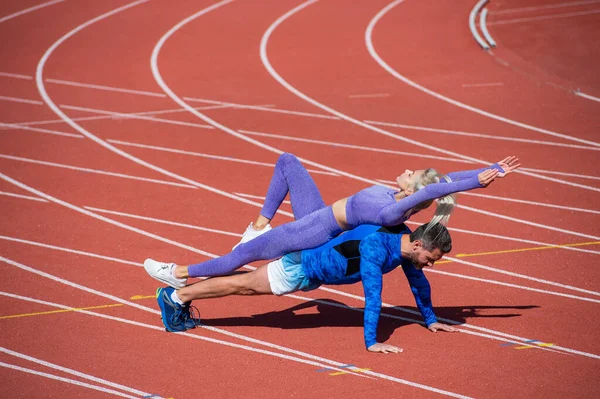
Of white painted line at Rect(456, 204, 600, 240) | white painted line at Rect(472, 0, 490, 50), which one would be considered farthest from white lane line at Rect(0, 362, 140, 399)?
white painted line at Rect(472, 0, 490, 50)

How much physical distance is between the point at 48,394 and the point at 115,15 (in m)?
11.7

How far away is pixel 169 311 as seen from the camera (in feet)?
20.9

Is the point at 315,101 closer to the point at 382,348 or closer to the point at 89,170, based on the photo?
the point at 89,170

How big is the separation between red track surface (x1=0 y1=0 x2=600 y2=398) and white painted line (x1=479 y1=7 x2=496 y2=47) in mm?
311

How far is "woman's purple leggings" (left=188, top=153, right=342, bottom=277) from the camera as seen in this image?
6176 millimetres

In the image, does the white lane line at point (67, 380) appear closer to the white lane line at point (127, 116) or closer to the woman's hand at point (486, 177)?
the woman's hand at point (486, 177)

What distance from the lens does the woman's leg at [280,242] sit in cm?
617

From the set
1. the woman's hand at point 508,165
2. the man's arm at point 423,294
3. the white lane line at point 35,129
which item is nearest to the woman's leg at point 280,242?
the man's arm at point 423,294

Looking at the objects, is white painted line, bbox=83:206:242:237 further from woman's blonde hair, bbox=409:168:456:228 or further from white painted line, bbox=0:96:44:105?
white painted line, bbox=0:96:44:105

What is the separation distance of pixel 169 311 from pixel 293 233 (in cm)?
107

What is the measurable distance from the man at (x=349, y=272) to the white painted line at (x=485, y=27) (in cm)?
927

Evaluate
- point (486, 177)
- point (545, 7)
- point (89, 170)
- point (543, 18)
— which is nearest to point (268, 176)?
point (89, 170)

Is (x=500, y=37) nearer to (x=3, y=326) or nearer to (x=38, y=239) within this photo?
(x=38, y=239)

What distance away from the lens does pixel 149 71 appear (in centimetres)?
1355
